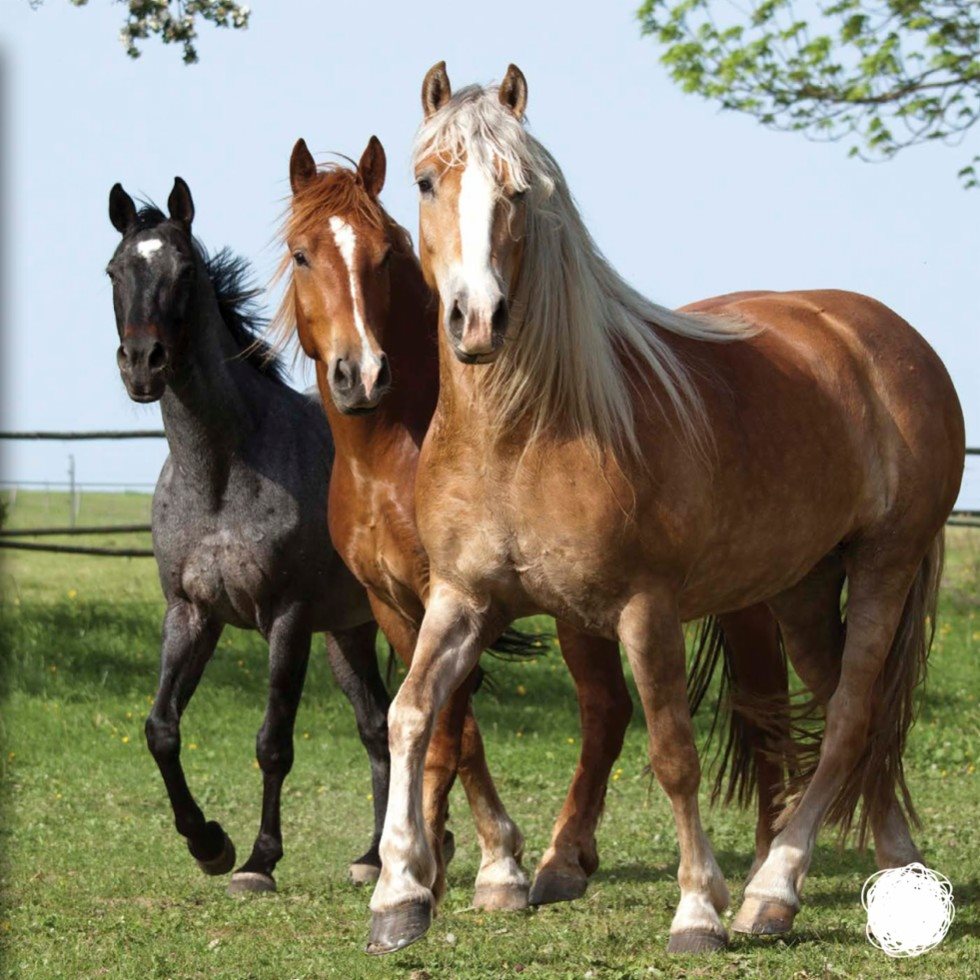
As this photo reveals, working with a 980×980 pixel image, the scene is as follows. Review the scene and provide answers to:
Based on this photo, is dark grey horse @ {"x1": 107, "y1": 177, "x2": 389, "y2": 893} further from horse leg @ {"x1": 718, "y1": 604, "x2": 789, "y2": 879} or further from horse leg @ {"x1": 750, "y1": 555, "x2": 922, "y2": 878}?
horse leg @ {"x1": 750, "y1": 555, "x2": 922, "y2": 878}

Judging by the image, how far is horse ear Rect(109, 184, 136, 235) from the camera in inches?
270

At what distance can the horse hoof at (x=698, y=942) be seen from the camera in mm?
4730

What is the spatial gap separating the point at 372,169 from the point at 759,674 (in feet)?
8.44

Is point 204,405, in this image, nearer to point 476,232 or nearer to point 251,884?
point 251,884

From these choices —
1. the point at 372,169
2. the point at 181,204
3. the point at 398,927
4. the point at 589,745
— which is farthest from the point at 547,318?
→ the point at 181,204

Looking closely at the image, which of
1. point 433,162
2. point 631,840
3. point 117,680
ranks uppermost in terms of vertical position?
point 433,162

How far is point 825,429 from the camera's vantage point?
5430 millimetres

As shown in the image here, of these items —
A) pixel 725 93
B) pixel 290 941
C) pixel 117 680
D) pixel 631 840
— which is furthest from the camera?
pixel 725 93

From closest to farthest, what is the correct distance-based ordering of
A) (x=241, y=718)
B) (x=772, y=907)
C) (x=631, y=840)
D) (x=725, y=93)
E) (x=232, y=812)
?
(x=772, y=907) → (x=631, y=840) → (x=232, y=812) → (x=241, y=718) → (x=725, y=93)

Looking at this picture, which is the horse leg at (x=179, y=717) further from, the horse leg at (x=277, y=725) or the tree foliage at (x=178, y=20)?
the tree foliage at (x=178, y=20)

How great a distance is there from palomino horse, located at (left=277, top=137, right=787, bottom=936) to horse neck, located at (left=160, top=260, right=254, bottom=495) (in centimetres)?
98

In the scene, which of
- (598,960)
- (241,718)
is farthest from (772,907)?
(241,718)

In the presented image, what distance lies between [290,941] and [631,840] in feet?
9.39

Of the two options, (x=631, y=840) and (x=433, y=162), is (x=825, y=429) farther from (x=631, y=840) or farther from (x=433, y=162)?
(x=631, y=840)
